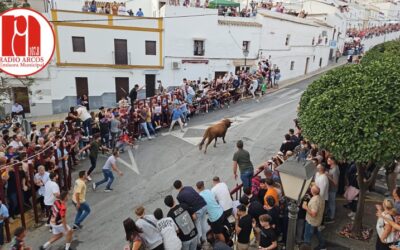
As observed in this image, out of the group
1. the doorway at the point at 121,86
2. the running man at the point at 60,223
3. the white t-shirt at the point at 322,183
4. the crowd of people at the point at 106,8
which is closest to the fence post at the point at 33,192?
the running man at the point at 60,223

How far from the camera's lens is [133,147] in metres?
14.7

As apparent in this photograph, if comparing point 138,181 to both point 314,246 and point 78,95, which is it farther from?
point 78,95

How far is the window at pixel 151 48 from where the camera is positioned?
1004 inches

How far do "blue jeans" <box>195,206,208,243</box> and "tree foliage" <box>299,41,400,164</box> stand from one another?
2.77 m

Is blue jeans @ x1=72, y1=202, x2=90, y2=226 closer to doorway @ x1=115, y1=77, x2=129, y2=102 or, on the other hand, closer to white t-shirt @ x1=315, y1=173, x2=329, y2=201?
white t-shirt @ x1=315, y1=173, x2=329, y2=201

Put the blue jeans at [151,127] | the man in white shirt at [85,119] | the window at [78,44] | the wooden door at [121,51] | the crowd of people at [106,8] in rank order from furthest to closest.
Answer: the wooden door at [121,51], the crowd of people at [106,8], the window at [78,44], the blue jeans at [151,127], the man in white shirt at [85,119]

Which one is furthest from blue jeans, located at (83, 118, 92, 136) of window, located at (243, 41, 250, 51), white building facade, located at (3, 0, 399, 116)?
window, located at (243, 41, 250, 51)

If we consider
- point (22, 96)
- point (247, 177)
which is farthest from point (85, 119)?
point (22, 96)

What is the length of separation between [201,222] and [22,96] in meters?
20.6

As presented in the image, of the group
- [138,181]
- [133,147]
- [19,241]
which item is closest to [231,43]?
[133,147]

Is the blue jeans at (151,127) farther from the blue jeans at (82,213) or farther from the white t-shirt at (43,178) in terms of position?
the blue jeans at (82,213)

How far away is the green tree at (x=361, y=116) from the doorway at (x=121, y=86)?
791 inches

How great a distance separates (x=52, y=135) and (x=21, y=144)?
3.30ft

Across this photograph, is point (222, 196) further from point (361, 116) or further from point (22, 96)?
Answer: point (22, 96)
